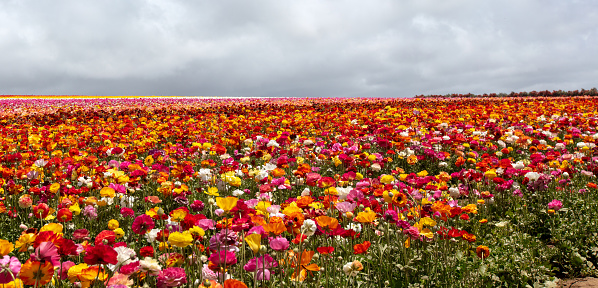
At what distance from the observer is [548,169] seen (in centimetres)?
482

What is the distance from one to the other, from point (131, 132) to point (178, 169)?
4.27 metres

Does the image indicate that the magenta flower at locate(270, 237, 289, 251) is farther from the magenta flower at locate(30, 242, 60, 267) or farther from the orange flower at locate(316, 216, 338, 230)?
the magenta flower at locate(30, 242, 60, 267)

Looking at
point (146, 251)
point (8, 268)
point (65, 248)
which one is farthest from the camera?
point (146, 251)

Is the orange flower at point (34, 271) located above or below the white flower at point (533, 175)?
above

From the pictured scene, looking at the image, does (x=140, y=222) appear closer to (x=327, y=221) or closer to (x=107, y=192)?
(x=107, y=192)

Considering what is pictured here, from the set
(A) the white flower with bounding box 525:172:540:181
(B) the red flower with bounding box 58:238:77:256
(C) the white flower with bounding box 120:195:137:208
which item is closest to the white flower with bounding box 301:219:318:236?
(B) the red flower with bounding box 58:238:77:256

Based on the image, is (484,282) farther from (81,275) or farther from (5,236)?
(5,236)

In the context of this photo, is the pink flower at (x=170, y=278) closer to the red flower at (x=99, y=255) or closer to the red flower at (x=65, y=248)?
the red flower at (x=99, y=255)

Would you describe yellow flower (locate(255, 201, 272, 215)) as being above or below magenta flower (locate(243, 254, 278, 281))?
above

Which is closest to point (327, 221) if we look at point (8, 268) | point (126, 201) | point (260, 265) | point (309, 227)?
point (309, 227)

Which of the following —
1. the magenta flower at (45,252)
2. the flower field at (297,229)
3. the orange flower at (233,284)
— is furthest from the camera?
the flower field at (297,229)

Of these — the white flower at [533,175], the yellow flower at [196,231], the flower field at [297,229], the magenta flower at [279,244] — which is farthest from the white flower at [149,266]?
the white flower at [533,175]

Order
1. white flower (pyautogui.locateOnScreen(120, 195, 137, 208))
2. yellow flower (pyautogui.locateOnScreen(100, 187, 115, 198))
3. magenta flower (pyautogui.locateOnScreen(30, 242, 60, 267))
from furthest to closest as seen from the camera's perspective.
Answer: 1. white flower (pyautogui.locateOnScreen(120, 195, 137, 208))
2. yellow flower (pyautogui.locateOnScreen(100, 187, 115, 198))
3. magenta flower (pyautogui.locateOnScreen(30, 242, 60, 267))

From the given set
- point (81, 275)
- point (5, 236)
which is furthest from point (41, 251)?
point (5, 236)
